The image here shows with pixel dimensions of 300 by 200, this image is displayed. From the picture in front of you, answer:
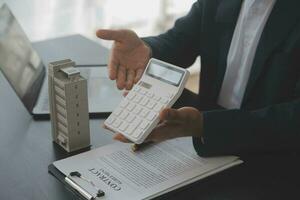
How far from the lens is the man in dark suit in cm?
87

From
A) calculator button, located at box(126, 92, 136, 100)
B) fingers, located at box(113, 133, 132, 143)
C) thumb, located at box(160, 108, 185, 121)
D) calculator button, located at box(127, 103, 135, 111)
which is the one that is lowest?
fingers, located at box(113, 133, 132, 143)

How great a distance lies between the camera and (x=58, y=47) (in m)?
1.50

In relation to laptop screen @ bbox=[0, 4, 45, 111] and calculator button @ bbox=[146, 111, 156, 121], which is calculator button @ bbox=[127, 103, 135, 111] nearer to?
calculator button @ bbox=[146, 111, 156, 121]

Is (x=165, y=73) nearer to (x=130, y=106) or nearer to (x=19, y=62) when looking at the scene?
(x=130, y=106)

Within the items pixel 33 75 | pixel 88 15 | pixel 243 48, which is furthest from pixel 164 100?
pixel 88 15

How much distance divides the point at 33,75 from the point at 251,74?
0.54m

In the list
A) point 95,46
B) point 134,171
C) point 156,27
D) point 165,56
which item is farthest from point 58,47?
point 156,27

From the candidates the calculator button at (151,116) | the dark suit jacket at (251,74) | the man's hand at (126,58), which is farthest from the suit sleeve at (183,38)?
the calculator button at (151,116)

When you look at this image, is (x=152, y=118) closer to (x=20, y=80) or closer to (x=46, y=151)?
(x=46, y=151)

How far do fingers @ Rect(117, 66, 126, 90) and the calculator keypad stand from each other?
5.0 inches

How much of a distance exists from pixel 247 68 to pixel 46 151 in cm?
51

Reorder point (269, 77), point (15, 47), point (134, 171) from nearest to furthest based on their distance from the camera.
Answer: point (134, 171), point (269, 77), point (15, 47)

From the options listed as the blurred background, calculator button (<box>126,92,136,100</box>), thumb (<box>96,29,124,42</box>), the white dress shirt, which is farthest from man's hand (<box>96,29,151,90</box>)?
the blurred background

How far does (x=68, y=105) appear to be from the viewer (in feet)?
2.82
